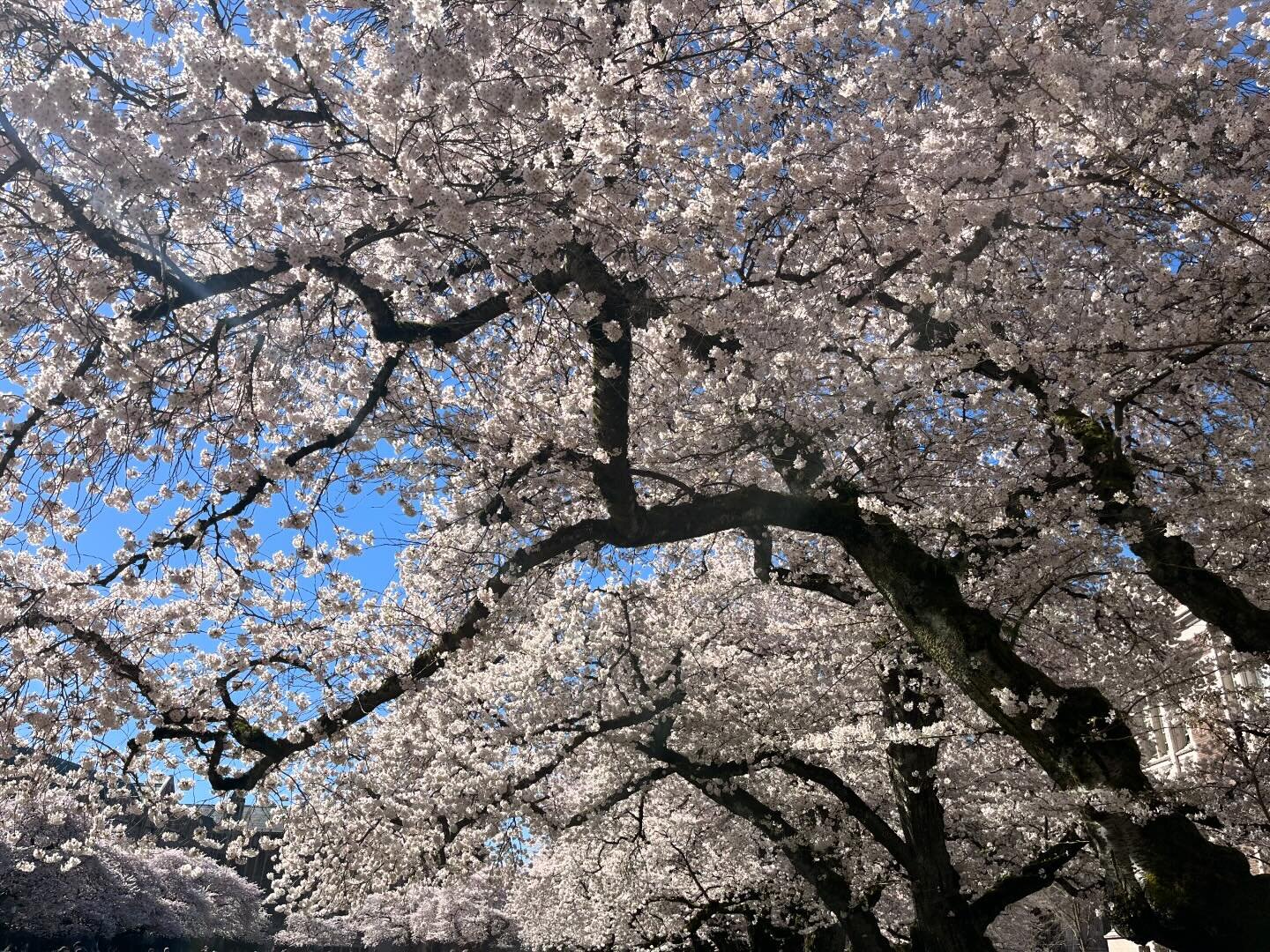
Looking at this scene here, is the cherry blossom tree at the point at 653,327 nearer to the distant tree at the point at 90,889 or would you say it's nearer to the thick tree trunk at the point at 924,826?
the thick tree trunk at the point at 924,826

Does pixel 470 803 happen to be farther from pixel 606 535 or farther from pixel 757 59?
pixel 757 59

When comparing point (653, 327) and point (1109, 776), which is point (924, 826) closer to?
point (1109, 776)

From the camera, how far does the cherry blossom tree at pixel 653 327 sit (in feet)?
16.4

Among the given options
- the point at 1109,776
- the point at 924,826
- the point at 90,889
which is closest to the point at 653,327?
the point at 1109,776

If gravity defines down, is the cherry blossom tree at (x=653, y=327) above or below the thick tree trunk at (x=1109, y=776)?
above

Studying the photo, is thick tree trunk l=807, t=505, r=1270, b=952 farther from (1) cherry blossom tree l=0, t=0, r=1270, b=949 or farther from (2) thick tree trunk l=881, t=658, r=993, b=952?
(2) thick tree trunk l=881, t=658, r=993, b=952

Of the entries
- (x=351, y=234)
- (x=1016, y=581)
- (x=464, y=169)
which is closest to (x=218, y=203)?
(x=351, y=234)

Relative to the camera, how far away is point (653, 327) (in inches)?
274

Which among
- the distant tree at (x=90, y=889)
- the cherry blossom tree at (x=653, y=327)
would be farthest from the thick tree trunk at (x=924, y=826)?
the distant tree at (x=90, y=889)

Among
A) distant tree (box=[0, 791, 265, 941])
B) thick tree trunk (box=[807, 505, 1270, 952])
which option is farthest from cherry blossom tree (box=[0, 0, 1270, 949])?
distant tree (box=[0, 791, 265, 941])

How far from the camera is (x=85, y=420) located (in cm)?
652

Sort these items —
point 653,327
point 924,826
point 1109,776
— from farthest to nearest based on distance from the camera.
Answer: point 924,826 < point 653,327 < point 1109,776

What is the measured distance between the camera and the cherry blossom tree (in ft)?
16.4

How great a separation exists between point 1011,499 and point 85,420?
7.72 meters
